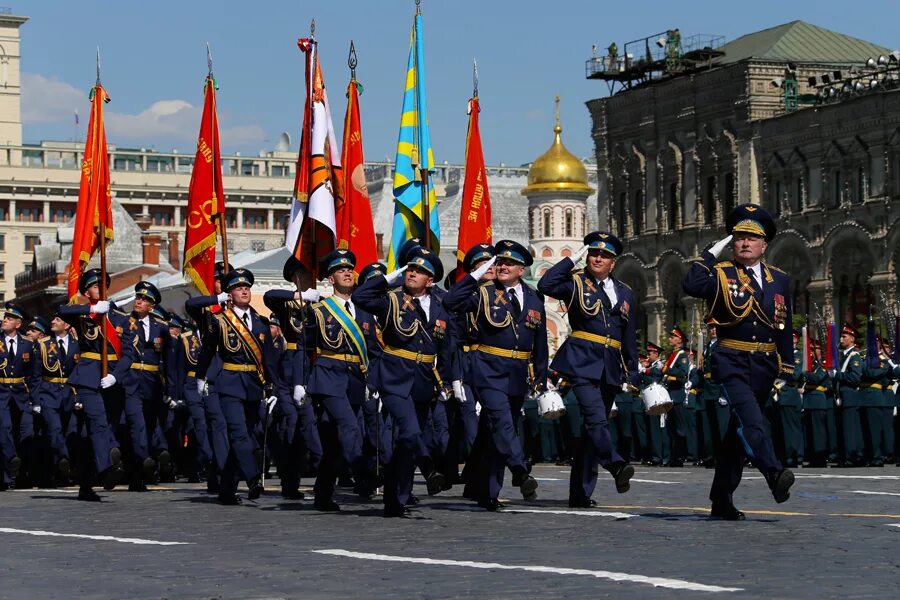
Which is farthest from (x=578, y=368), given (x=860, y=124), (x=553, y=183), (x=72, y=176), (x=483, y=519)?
(x=72, y=176)

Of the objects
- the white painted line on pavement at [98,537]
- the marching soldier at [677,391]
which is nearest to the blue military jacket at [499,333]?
the white painted line on pavement at [98,537]

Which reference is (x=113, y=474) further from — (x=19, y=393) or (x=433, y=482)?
(x=19, y=393)

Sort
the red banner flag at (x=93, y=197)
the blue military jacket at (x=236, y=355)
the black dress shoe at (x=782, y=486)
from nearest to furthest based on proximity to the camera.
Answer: the black dress shoe at (x=782, y=486) < the blue military jacket at (x=236, y=355) < the red banner flag at (x=93, y=197)

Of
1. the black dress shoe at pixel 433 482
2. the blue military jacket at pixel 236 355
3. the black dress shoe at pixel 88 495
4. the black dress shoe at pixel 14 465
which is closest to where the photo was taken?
the black dress shoe at pixel 433 482

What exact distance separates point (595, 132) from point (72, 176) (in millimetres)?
71941

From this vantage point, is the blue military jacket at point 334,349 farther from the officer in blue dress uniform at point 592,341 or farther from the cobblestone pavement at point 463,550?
the officer in blue dress uniform at point 592,341

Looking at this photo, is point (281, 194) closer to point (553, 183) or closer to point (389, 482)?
point (553, 183)

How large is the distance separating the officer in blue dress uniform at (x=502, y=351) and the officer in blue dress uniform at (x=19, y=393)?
26.6ft

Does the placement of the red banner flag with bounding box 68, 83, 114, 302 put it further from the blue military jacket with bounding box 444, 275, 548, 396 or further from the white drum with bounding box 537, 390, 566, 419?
the blue military jacket with bounding box 444, 275, 548, 396

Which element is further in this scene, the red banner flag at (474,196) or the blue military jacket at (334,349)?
the red banner flag at (474,196)

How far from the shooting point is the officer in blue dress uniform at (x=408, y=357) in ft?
46.6

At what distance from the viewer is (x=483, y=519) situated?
13867 millimetres

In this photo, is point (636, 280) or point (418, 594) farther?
point (636, 280)

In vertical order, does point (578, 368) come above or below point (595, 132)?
below
